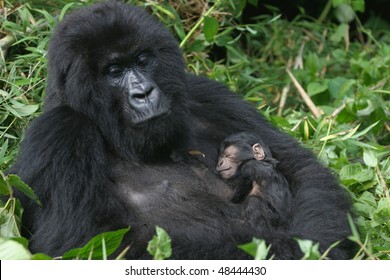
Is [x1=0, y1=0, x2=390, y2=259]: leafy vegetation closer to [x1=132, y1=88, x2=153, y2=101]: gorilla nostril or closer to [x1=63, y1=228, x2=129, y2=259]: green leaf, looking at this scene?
[x1=63, y1=228, x2=129, y2=259]: green leaf

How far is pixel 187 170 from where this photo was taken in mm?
4465

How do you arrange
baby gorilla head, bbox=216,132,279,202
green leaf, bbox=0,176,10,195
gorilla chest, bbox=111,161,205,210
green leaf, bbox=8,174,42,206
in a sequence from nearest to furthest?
green leaf, bbox=8,174,42,206, green leaf, bbox=0,176,10,195, gorilla chest, bbox=111,161,205,210, baby gorilla head, bbox=216,132,279,202

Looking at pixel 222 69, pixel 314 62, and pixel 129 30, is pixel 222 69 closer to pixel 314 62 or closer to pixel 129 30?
pixel 314 62

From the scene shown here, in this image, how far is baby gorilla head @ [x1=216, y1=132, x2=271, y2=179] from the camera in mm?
4453

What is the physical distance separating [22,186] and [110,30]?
0.87 m

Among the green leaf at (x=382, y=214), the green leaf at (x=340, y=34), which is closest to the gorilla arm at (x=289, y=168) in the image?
the green leaf at (x=382, y=214)

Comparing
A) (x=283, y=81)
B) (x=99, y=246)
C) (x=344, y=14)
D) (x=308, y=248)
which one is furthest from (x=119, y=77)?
(x=344, y=14)

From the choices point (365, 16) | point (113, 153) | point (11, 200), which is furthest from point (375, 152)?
point (365, 16)

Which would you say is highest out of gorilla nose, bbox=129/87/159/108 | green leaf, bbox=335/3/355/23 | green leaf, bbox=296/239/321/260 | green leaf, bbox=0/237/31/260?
gorilla nose, bbox=129/87/159/108

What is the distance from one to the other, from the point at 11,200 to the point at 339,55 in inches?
163

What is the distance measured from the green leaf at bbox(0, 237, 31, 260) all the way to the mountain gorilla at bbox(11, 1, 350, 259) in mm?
324

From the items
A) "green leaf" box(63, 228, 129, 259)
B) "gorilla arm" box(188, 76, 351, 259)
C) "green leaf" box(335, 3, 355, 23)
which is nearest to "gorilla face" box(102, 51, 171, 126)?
"gorilla arm" box(188, 76, 351, 259)

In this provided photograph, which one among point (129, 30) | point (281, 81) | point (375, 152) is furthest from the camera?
point (281, 81)

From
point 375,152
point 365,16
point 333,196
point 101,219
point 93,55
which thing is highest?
point 93,55
